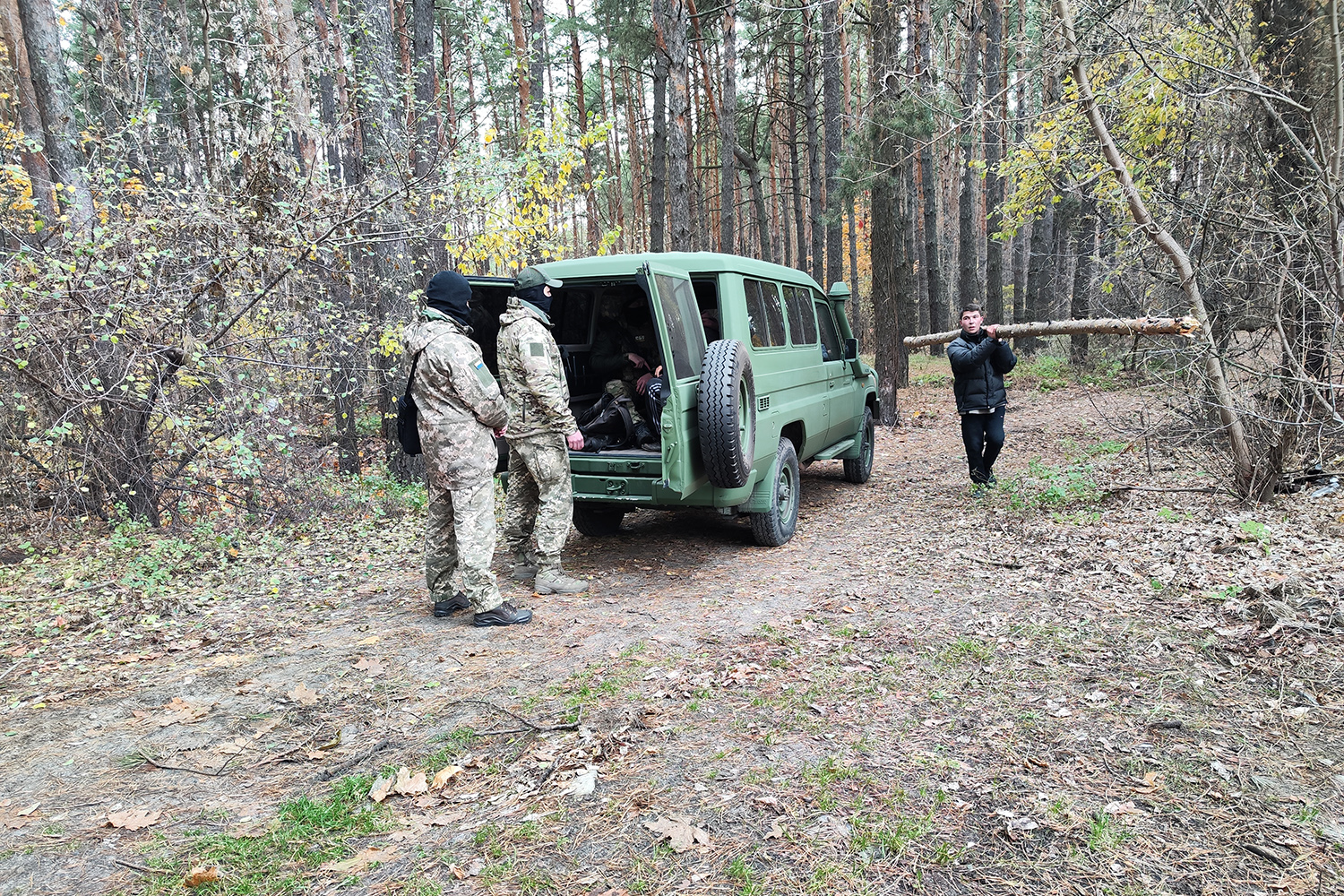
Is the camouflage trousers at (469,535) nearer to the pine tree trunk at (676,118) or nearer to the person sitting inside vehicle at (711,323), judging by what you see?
the person sitting inside vehicle at (711,323)

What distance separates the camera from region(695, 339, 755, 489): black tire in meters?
5.12

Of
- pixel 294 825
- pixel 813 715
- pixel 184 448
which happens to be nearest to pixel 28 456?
pixel 184 448

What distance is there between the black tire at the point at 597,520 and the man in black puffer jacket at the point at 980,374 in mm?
3417

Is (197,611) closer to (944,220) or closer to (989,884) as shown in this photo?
(989,884)

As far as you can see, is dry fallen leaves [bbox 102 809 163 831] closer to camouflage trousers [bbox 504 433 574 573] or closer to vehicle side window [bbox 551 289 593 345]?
camouflage trousers [bbox 504 433 574 573]

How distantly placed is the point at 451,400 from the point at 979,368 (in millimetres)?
4951

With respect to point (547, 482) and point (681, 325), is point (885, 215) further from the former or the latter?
point (547, 482)

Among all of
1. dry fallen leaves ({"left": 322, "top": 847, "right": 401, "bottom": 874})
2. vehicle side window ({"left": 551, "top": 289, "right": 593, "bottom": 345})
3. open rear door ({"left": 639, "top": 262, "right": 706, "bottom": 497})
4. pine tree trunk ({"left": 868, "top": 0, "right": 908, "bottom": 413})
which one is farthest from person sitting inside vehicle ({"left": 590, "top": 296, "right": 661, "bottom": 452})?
pine tree trunk ({"left": 868, "top": 0, "right": 908, "bottom": 413})

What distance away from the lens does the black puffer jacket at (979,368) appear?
6.95 meters

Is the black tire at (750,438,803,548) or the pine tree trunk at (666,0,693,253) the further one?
the pine tree trunk at (666,0,693,253)

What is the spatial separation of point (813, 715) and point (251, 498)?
572cm

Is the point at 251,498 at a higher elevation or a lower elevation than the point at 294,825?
higher

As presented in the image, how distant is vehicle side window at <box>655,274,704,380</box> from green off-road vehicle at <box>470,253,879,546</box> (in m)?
0.01

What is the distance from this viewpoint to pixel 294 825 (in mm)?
2729
